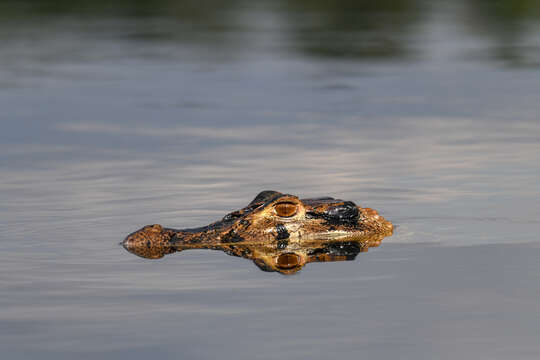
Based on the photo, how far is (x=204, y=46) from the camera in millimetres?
44156

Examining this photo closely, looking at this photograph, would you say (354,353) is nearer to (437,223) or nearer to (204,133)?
(437,223)

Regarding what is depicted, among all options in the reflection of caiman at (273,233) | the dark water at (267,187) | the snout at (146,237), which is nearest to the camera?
the dark water at (267,187)

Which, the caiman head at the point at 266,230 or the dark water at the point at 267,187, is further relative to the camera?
the caiman head at the point at 266,230

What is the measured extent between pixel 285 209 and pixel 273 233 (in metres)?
0.27

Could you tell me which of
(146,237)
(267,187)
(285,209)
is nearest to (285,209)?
(285,209)

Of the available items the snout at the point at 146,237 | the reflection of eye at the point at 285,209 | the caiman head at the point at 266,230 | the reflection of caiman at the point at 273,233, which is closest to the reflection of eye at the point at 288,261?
the reflection of caiman at the point at 273,233

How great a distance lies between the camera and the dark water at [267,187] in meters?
10.0

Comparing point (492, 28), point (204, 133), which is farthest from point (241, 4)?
point (204, 133)

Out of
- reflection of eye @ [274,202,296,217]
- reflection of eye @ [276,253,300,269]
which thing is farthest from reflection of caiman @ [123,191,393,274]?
reflection of eye @ [276,253,300,269]

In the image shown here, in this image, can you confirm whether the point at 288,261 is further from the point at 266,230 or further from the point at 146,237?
the point at 146,237

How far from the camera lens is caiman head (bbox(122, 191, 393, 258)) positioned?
13016mm

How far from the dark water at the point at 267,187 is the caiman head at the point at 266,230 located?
0.23 m

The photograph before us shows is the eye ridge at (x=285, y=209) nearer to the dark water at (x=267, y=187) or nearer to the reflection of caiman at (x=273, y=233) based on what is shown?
the reflection of caiman at (x=273, y=233)

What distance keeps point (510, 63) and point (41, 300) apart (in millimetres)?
26443
